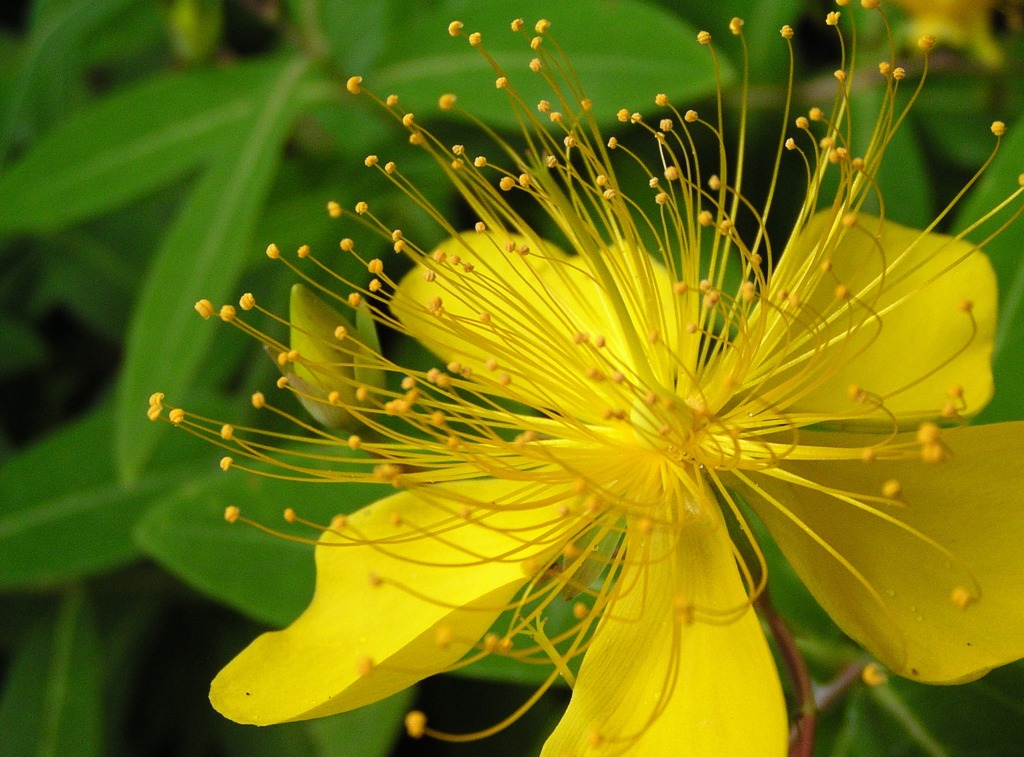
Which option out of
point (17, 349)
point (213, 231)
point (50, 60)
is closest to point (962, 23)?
point (213, 231)

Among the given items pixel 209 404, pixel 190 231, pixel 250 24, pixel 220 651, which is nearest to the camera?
pixel 190 231

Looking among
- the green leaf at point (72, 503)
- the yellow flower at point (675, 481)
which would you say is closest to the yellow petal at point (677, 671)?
the yellow flower at point (675, 481)

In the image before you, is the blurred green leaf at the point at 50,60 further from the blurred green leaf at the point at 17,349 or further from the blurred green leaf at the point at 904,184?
the blurred green leaf at the point at 904,184

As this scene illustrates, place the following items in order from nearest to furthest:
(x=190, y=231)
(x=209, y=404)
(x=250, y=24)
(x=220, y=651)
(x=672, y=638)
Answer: (x=672, y=638), (x=190, y=231), (x=209, y=404), (x=220, y=651), (x=250, y=24)

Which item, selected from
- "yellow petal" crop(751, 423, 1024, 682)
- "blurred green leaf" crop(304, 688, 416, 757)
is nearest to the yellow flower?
"yellow petal" crop(751, 423, 1024, 682)

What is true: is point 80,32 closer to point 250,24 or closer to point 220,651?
point 250,24

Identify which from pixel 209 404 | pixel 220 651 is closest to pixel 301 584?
pixel 209 404

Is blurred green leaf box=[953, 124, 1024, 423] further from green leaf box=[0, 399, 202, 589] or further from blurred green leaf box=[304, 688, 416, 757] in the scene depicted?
green leaf box=[0, 399, 202, 589]
